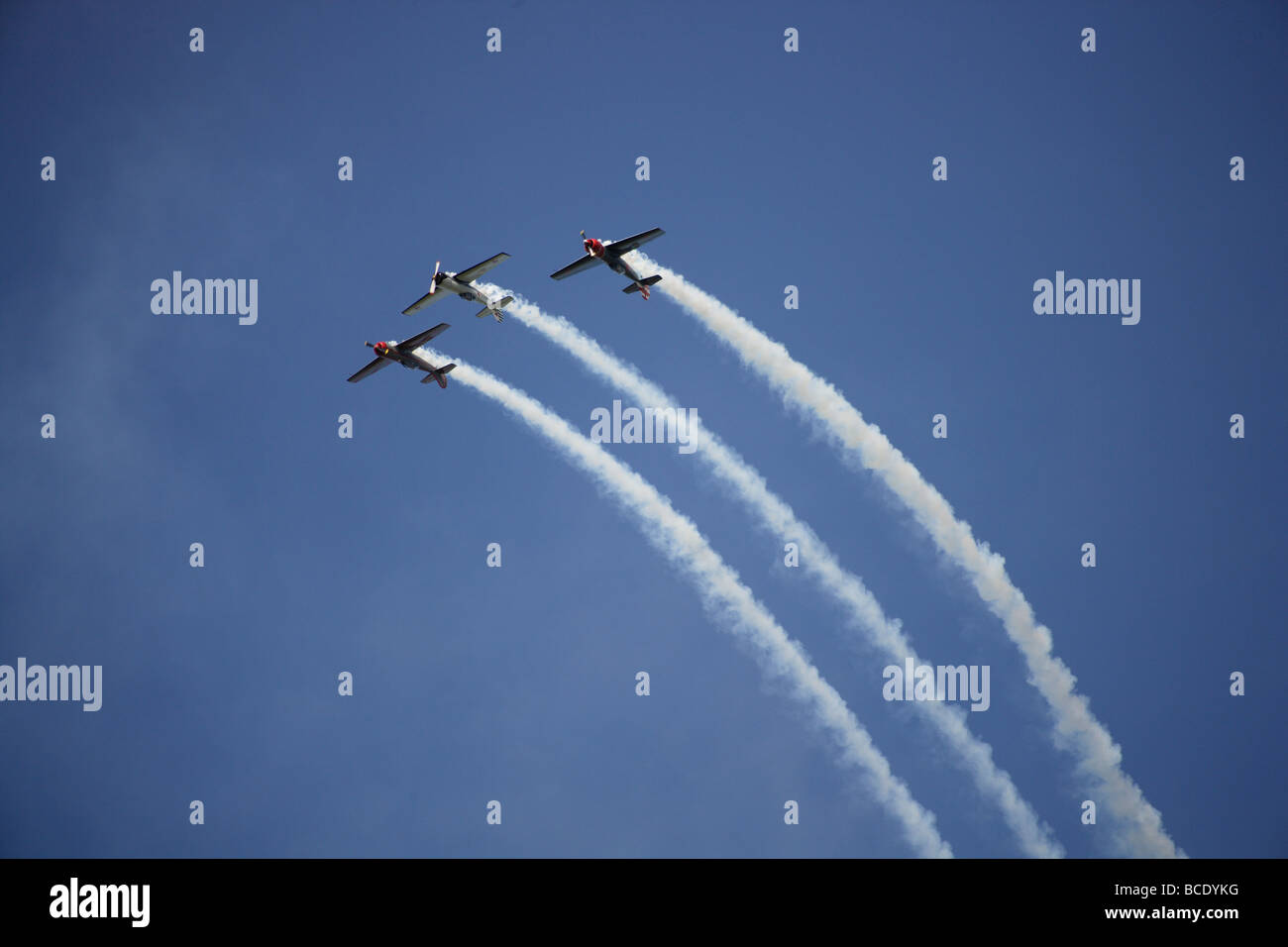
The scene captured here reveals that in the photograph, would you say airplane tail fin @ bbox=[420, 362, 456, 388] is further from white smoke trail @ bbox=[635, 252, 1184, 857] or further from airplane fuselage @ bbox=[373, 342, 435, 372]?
white smoke trail @ bbox=[635, 252, 1184, 857]

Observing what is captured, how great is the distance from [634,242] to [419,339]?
12010 mm

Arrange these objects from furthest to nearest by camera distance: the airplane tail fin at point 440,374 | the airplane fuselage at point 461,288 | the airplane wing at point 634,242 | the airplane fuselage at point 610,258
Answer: the airplane tail fin at point 440,374 → the airplane fuselage at point 461,288 → the airplane fuselage at point 610,258 → the airplane wing at point 634,242

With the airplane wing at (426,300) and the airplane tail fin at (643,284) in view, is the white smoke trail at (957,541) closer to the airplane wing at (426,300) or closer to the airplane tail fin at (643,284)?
the airplane tail fin at (643,284)

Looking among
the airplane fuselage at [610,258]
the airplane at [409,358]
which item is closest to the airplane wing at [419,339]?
the airplane at [409,358]

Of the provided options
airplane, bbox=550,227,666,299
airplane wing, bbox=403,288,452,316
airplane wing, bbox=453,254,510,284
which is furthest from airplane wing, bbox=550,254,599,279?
airplane wing, bbox=403,288,452,316

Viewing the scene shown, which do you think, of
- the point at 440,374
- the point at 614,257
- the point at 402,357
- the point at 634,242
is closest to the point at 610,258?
the point at 614,257

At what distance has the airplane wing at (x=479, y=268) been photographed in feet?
168

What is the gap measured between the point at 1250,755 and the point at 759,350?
148ft

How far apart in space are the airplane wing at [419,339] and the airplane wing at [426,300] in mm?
1400

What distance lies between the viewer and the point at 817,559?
189ft

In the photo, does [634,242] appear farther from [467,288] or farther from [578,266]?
[467,288]

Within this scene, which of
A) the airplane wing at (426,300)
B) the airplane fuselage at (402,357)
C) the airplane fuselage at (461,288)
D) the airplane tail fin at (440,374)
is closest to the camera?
the airplane fuselage at (461,288)

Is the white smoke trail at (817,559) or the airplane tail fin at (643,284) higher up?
the airplane tail fin at (643,284)
